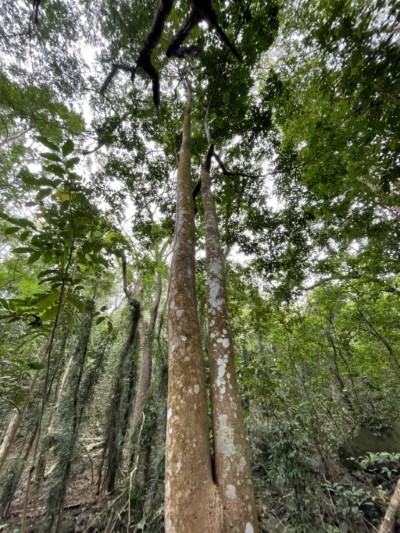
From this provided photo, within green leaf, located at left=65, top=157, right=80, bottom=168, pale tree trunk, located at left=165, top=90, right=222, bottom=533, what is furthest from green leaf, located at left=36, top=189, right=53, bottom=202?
pale tree trunk, located at left=165, top=90, right=222, bottom=533

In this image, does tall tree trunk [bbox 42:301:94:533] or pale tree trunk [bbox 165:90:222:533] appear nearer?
pale tree trunk [bbox 165:90:222:533]

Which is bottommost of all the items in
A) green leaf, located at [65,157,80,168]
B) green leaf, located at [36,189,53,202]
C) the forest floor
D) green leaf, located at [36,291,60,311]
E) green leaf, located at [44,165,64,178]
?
the forest floor

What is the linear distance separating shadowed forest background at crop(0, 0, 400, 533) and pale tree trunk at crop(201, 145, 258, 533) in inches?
0.5

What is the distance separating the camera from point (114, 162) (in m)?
5.87

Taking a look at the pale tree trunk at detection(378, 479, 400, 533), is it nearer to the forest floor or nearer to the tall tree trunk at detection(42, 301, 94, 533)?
the tall tree trunk at detection(42, 301, 94, 533)

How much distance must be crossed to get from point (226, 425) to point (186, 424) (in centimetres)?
30

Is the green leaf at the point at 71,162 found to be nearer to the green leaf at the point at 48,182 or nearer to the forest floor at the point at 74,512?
the green leaf at the point at 48,182

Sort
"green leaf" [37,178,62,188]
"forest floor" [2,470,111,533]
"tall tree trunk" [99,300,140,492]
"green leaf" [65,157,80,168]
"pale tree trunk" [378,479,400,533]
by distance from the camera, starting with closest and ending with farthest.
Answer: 1. "green leaf" [37,178,62,188]
2. "green leaf" [65,157,80,168]
3. "pale tree trunk" [378,479,400,533]
4. "tall tree trunk" [99,300,140,492]
5. "forest floor" [2,470,111,533]

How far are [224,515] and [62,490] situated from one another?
14.1 ft

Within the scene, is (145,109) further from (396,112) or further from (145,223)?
(396,112)

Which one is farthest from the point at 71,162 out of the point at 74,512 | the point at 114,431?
the point at 74,512

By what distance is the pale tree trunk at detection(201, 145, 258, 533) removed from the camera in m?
1.28

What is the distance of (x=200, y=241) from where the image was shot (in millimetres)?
7379

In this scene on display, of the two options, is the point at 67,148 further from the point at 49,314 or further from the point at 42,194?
the point at 49,314
